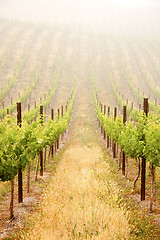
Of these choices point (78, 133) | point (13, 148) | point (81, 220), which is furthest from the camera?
point (78, 133)

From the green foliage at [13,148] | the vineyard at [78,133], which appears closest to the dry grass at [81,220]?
the vineyard at [78,133]

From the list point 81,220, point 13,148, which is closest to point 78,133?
point 13,148

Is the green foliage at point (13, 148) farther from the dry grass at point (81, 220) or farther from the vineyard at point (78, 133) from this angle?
the dry grass at point (81, 220)

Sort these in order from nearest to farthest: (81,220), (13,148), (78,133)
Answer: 1. (81,220)
2. (13,148)
3. (78,133)

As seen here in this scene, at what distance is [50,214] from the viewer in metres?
7.61

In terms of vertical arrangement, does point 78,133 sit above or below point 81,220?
below

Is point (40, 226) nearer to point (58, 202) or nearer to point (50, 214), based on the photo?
point (50, 214)

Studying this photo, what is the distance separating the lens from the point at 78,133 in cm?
3158

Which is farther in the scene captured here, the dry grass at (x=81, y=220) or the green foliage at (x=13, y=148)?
the green foliage at (x=13, y=148)

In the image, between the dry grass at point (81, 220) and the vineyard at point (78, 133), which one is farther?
the vineyard at point (78, 133)

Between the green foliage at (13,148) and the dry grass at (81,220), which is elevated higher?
the green foliage at (13,148)

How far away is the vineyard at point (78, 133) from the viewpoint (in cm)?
768

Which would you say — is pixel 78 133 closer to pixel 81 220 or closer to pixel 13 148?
pixel 13 148

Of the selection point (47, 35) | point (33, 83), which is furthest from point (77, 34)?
point (33, 83)
